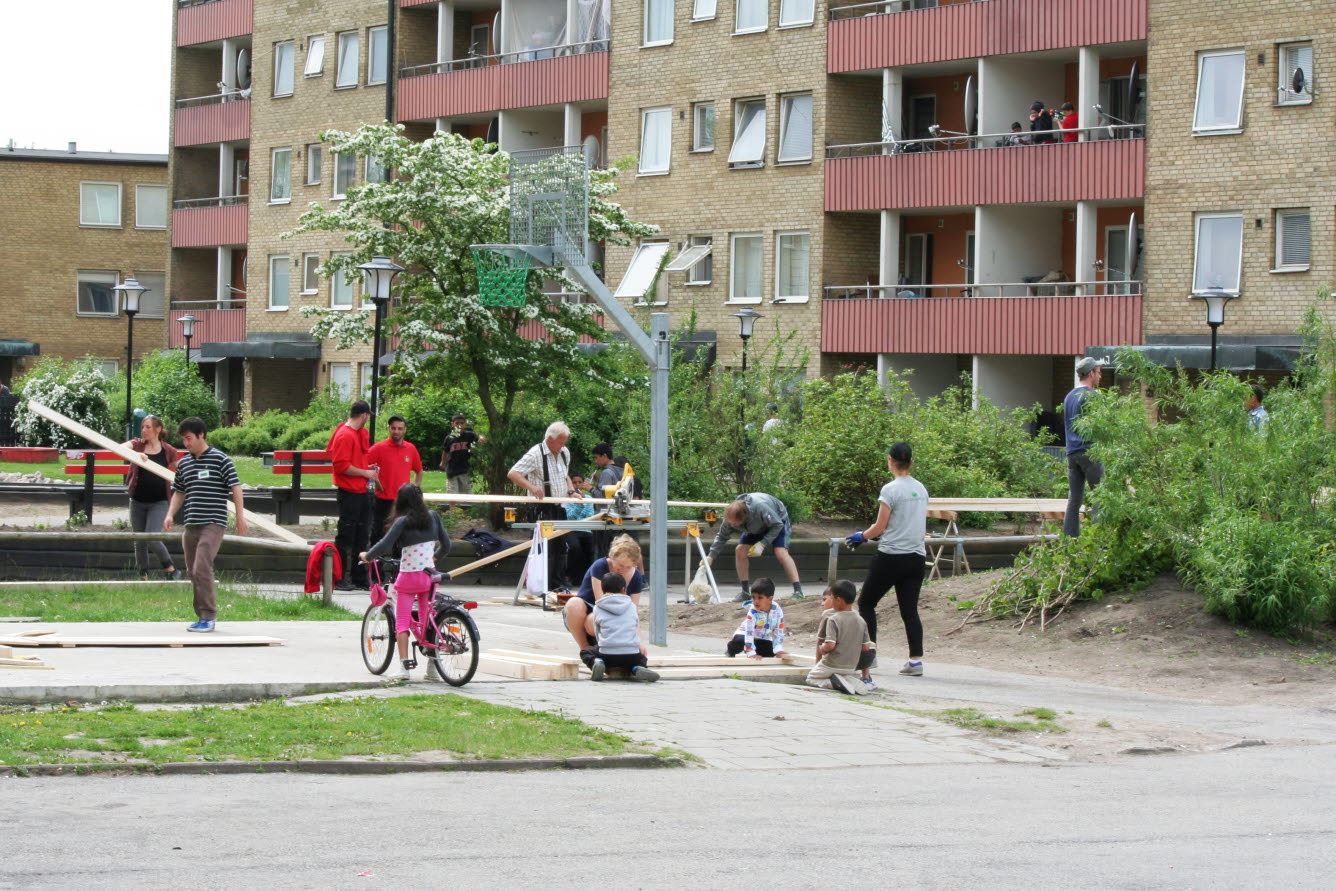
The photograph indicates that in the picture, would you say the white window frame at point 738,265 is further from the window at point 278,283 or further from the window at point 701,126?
the window at point 278,283

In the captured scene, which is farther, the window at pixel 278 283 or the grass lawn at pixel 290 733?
the window at pixel 278 283

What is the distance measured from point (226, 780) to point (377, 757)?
890 millimetres

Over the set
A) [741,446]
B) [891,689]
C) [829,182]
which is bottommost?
[891,689]

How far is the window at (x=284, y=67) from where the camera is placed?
54250 mm

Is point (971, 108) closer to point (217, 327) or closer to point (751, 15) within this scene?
point (751, 15)

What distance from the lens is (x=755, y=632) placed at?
48.6 ft

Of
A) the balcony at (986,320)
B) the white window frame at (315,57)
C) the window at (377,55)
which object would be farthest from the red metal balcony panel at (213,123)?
the balcony at (986,320)

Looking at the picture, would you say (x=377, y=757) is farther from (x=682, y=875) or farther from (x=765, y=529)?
(x=765, y=529)

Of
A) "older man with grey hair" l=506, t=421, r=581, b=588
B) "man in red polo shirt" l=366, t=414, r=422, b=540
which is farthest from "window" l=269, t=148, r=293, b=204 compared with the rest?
"man in red polo shirt" l=366, t=414, r=422, b=540

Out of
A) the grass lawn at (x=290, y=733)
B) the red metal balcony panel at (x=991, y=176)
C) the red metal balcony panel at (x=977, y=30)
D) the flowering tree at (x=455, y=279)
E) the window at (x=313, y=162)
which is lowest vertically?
the grass lawn at (x=290, y=733)

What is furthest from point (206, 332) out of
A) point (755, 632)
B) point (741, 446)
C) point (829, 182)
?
point (755, 632)

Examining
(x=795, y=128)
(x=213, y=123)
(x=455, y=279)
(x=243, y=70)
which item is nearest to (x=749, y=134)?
(x=795, y=128)

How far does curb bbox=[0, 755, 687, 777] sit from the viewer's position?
30.2 feet

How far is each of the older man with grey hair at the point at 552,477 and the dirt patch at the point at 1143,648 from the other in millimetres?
2335
